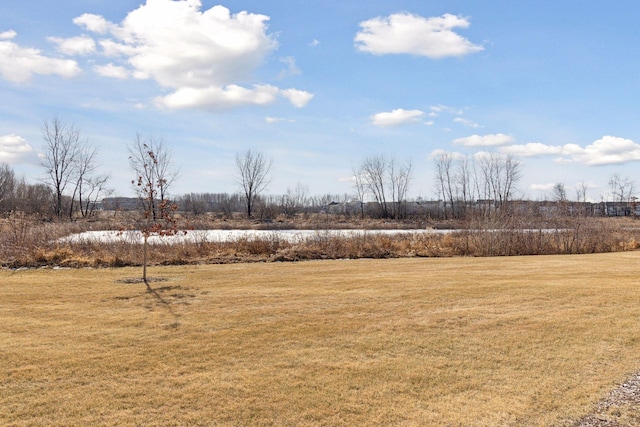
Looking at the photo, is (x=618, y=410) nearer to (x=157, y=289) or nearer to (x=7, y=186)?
(x=157, y=289)

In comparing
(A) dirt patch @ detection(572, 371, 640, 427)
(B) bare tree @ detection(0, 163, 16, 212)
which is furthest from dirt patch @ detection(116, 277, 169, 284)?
(B) bare tree @ detection(0, 163, 16, 212)

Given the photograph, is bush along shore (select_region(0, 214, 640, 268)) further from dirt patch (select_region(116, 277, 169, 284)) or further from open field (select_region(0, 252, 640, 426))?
open field (select_region(0, 252, 640, 426))

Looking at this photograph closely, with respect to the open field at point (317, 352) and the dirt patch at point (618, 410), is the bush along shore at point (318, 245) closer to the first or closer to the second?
the open field at point (317, 352)

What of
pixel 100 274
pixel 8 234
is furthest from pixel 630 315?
pixel 8 234

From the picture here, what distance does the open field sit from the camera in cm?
438

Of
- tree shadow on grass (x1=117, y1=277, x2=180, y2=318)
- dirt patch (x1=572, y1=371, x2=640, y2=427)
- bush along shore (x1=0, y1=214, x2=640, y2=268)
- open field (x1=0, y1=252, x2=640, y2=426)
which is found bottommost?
dirt patch (x1=572, y1=371, x2=640, y2=427)

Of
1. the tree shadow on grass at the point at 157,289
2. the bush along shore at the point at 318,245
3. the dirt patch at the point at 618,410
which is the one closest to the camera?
the dirt patch at the point at 618,410

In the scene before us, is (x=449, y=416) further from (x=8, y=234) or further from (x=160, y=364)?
(x=8, y=234)

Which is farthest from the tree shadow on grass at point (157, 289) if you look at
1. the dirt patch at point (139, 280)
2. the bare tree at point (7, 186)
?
the bare tree at point (7, 186)

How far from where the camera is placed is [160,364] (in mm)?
5461

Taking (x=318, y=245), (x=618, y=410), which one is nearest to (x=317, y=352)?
(x=618, y=410)

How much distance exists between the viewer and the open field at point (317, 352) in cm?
438

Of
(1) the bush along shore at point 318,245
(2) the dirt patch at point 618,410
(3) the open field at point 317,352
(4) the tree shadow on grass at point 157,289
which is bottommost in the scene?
(2) the dirt patch at point 618,410

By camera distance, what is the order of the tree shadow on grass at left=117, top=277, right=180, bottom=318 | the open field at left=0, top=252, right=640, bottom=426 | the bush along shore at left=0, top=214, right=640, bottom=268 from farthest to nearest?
the bush along shore at left=0, top=214, right=640, bottom=268
the tree shadow on grass at left=117, top=277, right=180, bottom=318
the open field at left=0, top=252, right=640, bottom=426
